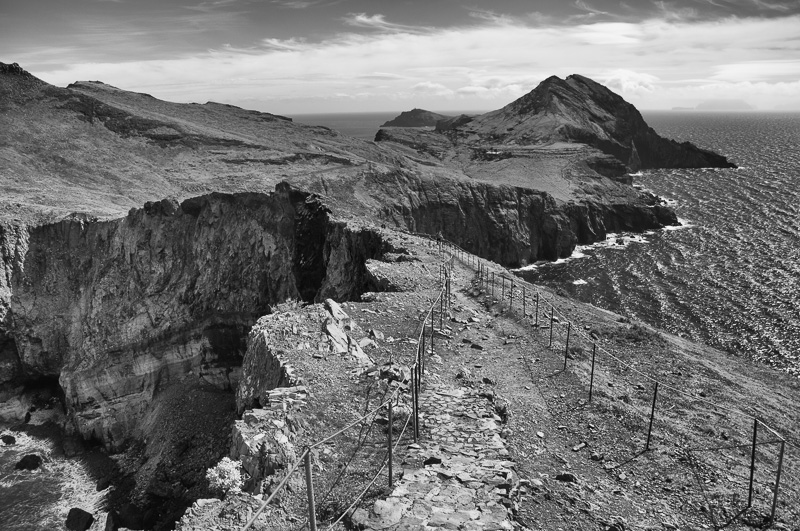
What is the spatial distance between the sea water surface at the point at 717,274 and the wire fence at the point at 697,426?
99.5 feet

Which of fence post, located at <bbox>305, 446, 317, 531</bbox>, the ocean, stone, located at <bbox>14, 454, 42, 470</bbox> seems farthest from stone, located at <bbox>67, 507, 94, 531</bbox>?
the ocean

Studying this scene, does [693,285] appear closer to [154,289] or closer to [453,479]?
[154,289]

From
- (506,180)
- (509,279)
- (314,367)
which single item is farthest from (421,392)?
(506,180)

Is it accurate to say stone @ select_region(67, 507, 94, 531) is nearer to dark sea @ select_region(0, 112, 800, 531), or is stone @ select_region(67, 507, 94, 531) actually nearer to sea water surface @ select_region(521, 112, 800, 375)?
dark sea @ select_region(0, 112, 800, 531)

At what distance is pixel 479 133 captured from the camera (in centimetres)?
17675

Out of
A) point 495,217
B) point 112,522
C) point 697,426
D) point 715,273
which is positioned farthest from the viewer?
point 495,217

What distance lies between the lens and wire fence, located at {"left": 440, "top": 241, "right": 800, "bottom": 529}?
14.6 metres

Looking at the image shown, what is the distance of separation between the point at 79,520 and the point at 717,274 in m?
73.6

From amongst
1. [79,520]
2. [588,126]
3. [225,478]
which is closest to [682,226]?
[588,126]

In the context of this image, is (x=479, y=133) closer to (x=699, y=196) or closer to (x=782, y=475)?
(x=699, y=196)

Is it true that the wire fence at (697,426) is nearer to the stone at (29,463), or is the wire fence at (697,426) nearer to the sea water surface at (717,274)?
the sea water surface at (717,274)

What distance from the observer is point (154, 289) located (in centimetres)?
5053

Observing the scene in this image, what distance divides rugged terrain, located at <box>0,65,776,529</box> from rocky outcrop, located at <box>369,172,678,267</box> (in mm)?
341

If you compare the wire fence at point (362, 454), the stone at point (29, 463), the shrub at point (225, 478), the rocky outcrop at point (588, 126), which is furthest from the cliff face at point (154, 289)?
the rocky outcrop at point (588, 126)
